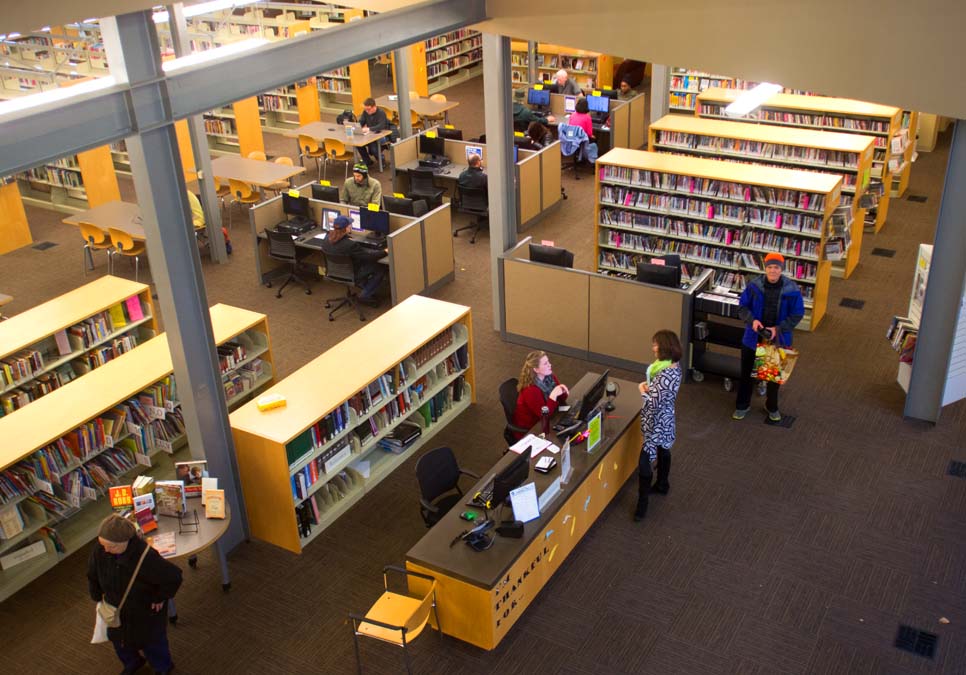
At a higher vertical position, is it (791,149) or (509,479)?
(791,149)

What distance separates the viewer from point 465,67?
66.9 ft

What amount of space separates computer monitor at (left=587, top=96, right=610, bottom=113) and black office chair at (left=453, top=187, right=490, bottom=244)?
11.2ft

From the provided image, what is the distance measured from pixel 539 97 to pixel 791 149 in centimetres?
567

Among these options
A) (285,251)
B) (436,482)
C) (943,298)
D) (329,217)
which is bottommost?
(436,482)

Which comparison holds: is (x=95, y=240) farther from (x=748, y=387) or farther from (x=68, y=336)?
(x=748, y=387)

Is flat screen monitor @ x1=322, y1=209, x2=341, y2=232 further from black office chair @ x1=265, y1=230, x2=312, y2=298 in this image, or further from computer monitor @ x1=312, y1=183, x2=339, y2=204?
black office chair @ x1=265, y1=230, x2=312, y2=298

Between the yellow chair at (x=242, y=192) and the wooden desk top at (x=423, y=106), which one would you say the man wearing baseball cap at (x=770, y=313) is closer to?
the yellow chair at (x=242, y=192)

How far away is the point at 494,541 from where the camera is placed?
238 inches

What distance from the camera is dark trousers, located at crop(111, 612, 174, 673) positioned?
586 centimetres

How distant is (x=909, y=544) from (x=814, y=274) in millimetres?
3638

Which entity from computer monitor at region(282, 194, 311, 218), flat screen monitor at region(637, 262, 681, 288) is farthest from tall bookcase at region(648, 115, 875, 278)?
computer monitor at region(282, 194, 311, 218)

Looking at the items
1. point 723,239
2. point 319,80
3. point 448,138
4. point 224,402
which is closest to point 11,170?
A: point 224,402

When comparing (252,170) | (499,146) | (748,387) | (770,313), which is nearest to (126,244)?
(252,170)

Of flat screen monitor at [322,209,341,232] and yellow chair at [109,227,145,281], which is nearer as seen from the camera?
flat screen monitor at [322,209,341,232]
